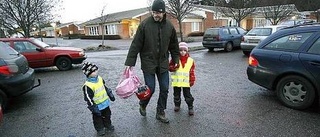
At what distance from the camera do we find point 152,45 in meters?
3.75

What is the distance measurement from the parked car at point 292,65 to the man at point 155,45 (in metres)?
2.03

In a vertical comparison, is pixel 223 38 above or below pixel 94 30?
below

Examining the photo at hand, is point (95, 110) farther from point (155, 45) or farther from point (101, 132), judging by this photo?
point (155, 45)

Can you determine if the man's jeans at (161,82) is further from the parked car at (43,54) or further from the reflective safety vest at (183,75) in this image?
the parked car at (43,54)

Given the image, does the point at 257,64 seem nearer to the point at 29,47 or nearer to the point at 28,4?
the point at 29,47

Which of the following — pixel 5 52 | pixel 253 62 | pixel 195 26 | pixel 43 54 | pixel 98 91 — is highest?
pixel 195 26

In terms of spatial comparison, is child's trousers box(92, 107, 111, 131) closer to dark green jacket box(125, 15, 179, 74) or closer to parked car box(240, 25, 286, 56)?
dark green jacket box(125, 15, 179, 74)

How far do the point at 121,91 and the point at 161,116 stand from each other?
799 millimetres

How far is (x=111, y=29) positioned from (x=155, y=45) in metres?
37.7

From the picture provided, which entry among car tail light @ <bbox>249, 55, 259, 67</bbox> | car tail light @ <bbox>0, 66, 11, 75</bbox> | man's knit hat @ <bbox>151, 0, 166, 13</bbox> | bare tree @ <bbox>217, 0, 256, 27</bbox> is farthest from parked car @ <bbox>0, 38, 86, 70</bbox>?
bare tree @ <bbox>217, 0, 256, 27</bbox>

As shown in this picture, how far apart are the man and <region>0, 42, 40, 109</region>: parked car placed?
8.72ft

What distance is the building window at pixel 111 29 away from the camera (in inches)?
1545

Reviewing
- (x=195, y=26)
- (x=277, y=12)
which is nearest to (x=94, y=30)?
(x=195, y=26)

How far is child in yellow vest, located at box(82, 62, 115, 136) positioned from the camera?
3490 millimetres
